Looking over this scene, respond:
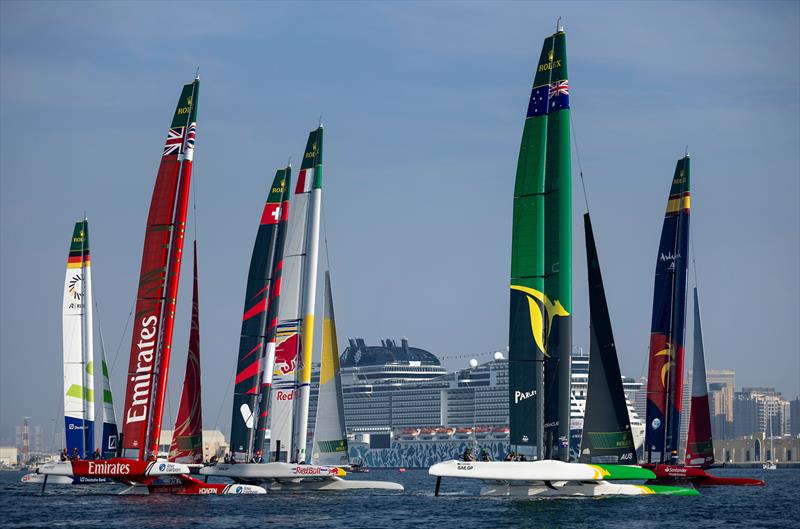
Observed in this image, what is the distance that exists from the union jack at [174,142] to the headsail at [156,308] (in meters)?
0.13

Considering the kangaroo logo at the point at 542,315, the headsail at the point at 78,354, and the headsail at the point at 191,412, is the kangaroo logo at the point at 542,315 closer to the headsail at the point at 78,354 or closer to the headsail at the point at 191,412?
the headsail at the point at 191,412

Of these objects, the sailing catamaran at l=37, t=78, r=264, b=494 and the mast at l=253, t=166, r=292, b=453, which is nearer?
the sailing catamaran at l=37, t=78, r=264, b=494

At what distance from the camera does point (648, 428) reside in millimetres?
48719

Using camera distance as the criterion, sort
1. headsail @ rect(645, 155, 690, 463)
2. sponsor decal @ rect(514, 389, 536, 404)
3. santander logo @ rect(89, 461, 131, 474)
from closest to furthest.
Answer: sponsor decal @ rect(514, 389, 536, 404) → santander logo @ rect(89, 461, 131, 474) → headsail @ rect(645, 155, 690, 463)

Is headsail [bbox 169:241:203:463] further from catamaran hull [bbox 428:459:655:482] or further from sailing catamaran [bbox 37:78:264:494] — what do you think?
catamaran hull [bbox 428:459:655:482]

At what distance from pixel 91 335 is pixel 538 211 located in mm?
21860

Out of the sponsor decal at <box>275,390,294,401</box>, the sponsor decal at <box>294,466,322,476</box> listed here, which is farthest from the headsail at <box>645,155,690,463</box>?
the sponsor decal at <box>275,390,294,401</box>

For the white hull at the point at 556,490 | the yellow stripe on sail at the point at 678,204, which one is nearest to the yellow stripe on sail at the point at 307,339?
the white hull at the point at 556,490

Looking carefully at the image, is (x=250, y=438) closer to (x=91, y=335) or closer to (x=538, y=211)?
(x=91, y=335)

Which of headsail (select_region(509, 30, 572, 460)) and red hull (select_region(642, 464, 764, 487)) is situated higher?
headsail (select_region(509, 30, 572, 460))

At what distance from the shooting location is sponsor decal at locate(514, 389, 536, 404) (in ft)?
118

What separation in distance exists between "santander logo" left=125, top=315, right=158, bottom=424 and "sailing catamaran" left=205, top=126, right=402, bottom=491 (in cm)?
516

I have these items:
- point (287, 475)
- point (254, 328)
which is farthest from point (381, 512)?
point (254, 328)

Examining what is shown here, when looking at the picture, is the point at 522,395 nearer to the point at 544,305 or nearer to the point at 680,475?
the point at 544,305
